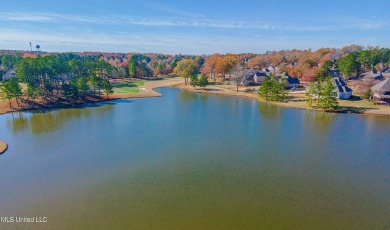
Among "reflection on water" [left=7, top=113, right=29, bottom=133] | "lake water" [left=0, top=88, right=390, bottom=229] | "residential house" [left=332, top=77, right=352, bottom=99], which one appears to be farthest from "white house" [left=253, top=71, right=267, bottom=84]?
"reflection on water" [left=7, top=113, right=29, bottom=133]

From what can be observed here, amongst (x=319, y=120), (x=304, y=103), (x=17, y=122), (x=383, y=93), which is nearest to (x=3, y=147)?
(x=17, y=122)

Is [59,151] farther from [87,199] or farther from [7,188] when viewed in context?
[87,199]

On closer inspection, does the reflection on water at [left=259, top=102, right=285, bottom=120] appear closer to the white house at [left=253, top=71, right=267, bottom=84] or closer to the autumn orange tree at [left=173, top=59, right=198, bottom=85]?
the white house at [left=253, top=71, right=267, bottom=84]

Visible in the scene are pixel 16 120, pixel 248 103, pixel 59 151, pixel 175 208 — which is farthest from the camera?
pixel 248 103

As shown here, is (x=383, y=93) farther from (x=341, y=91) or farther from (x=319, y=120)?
(x=319, y=120)

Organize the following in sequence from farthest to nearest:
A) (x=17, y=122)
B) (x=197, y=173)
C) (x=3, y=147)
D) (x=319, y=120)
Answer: (x=319, y=120) → (x=17, y=122) → (x=3, y=147) → (x=197, y=173)

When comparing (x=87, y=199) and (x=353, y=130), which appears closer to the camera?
(x=87, y=199)

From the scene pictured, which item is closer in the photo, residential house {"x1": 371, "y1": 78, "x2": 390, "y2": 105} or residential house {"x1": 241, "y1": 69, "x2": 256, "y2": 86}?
residential house {"x1": 371, "y1": 78, "x2": 390, "y2": 105}

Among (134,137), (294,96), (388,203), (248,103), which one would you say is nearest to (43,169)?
(134,137)
